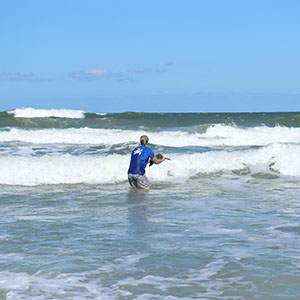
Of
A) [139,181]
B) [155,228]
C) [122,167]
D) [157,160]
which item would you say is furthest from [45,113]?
[155,228]

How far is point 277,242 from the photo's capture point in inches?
235

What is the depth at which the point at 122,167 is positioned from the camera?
1346 centimetres

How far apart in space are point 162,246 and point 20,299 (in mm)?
2038

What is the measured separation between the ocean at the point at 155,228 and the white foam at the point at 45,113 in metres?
27.3

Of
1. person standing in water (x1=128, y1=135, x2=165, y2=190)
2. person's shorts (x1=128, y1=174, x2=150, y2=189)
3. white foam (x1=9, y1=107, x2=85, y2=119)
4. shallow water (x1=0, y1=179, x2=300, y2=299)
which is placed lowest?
shallow water (x1=0, y1=179, x2=300, y2=299)

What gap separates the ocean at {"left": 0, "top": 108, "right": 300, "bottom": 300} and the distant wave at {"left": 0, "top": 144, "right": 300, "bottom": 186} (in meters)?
0.03

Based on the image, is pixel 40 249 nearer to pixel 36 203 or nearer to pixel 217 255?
pixel 217 255

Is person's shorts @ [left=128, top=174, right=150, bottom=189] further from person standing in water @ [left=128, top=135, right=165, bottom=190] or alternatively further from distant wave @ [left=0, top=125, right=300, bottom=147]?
distant wave @ [left=0, top=125, right=300, bottom=147]

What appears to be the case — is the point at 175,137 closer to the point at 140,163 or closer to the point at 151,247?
the point at 140,163

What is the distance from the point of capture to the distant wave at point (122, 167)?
12.7 meters

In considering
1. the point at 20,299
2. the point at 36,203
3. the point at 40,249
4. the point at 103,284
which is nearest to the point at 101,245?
the point at 40,249

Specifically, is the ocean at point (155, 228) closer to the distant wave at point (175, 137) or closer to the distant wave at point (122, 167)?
the distant wave at point (122, 167)

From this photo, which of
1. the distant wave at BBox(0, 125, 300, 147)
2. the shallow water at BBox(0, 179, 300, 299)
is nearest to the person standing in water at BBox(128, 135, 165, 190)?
the shallow water at BBox(0, 179, 300, 299)

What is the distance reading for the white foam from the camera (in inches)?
1587
